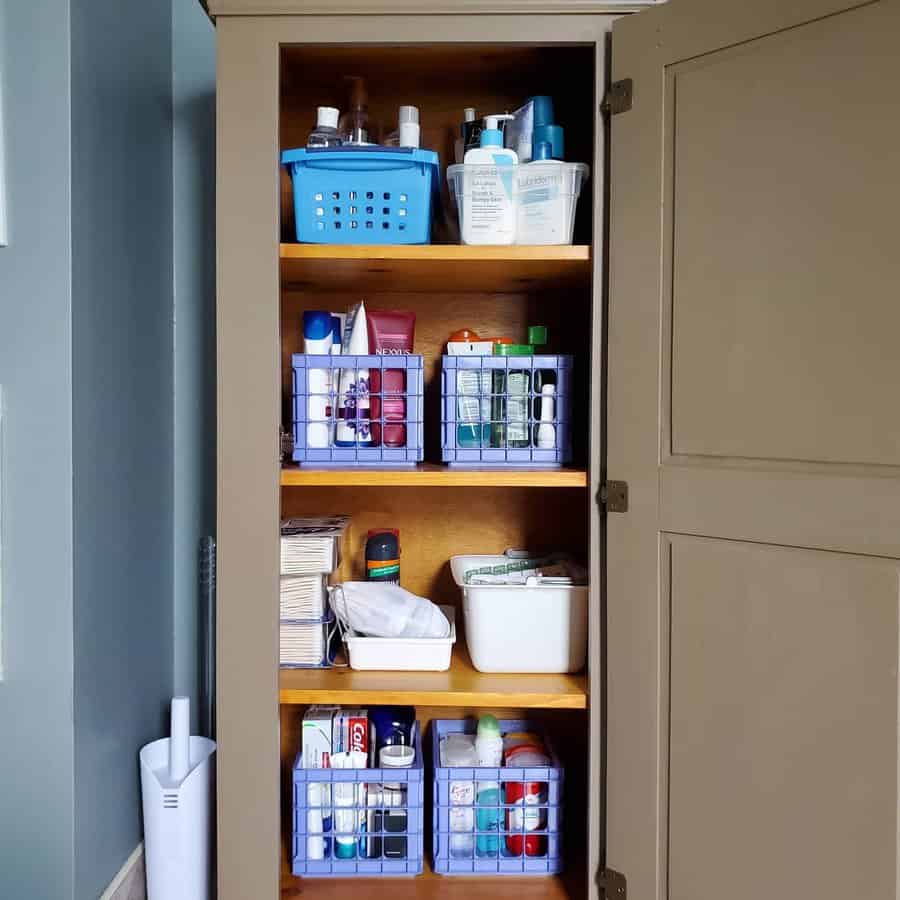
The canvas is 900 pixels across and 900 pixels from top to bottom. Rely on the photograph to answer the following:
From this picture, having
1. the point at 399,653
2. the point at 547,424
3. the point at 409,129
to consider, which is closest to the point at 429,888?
the point at 399,653

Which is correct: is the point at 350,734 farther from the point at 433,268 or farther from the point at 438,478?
the point at 433,268

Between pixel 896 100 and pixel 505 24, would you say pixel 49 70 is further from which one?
pixel 896 100

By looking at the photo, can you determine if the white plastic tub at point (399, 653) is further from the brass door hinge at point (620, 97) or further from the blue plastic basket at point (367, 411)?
the brass door hinge at point (620, 97)

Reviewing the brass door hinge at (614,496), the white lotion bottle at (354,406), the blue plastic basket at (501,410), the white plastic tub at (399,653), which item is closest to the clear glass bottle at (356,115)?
the white lotion bottle at (354,406)

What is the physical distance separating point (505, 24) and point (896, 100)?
1.94ft

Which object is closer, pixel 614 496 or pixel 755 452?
pixel 755 452

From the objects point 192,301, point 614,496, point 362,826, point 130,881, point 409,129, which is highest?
point 409,129

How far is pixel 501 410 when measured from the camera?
144 cm

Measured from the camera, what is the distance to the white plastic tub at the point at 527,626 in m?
1.41

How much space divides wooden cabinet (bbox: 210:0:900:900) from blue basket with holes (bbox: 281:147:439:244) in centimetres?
5

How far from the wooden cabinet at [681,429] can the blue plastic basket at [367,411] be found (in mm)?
70

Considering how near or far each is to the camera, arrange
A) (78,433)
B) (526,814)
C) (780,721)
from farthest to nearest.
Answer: (526,814) → (78,433) → (780,721)

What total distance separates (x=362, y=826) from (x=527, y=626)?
18.5 inches

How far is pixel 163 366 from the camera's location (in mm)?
1646
